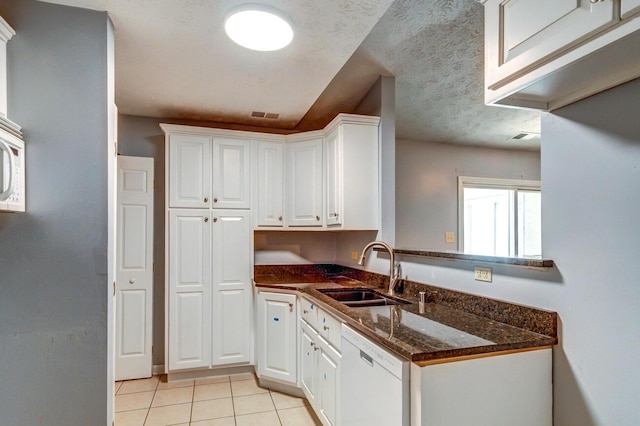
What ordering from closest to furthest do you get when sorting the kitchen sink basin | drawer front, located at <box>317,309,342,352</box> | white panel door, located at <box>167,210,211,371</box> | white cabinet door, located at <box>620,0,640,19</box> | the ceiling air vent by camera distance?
white cabinet door, located at <box>620,0,640,19</box> < drawer front, located at <box>317,309,342,352</box> < the kitchen sink basin < white panel door, located at <box>167,210,211,371</box> < the ceiling air vent

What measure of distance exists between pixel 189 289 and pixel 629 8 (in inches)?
123

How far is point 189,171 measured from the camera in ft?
9.95

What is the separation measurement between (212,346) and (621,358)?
282 centimetres

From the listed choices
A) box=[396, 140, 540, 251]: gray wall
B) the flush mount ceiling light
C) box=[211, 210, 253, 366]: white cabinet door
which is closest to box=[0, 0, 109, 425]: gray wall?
the flush mount ceiling light

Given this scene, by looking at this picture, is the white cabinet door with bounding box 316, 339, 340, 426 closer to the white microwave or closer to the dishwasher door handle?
the dishwasher door handle

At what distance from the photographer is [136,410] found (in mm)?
2502

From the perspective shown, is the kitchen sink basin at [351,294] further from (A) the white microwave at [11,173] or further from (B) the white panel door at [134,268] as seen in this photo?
(A) the white microwave at [11,173]

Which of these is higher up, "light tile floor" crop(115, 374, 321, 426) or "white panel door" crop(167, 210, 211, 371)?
"white panel door" crop(167, 210, 211, 371)

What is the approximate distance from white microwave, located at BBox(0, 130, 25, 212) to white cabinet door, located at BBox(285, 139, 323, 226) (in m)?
2.02

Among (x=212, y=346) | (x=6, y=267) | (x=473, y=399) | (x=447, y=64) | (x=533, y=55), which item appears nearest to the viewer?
(x=533, y=55)

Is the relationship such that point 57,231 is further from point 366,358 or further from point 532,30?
point 532,30

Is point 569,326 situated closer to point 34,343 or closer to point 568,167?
point 568,167

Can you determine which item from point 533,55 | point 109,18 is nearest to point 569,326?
point 533,55

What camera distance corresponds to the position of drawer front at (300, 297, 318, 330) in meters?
2.30
